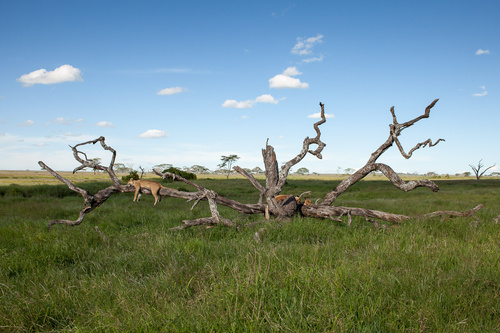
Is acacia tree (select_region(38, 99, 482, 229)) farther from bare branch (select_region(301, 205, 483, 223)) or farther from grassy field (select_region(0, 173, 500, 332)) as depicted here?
grassy field (select_region(0, 173, 500, 332))

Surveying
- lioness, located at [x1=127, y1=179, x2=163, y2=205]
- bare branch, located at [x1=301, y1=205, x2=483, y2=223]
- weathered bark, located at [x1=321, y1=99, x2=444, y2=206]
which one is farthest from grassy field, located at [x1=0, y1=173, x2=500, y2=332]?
weathered bark, located at [x1=321, y1=99, x2=444, y2=206]

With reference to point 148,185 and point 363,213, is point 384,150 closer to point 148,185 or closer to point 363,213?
point 363,213

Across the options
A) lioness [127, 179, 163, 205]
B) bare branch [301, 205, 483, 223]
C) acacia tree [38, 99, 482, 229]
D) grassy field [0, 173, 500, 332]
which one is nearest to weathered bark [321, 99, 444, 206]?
acacia tree [38, 99, 482, 229]

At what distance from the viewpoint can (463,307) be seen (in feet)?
9.87

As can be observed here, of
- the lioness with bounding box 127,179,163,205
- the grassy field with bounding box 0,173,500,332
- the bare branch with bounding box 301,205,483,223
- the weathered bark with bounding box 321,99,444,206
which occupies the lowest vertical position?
the grassy field with bounding box 0,173,500,332

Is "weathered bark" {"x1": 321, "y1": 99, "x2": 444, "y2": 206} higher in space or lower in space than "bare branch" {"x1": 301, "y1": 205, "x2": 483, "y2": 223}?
higher

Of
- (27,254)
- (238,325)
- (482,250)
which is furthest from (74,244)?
(482,250)

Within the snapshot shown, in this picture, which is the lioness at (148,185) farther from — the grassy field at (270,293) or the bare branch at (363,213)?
the bare branch at (363,213)

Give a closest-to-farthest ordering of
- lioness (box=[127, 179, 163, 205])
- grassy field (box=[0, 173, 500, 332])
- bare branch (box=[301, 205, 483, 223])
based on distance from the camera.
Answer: grassy field (box=[0, 173, 500, 332]) < bare branch (box=[301, 205, 483, 223]) < lioness (box=[127, 179, 163, 205])

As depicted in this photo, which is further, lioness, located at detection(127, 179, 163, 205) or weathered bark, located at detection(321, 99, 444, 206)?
weathered bark, located at detection(321, 99, 444, 206)

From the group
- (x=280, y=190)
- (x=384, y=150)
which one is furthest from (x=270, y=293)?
(x=384, y=150)

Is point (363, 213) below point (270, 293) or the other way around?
the other way around

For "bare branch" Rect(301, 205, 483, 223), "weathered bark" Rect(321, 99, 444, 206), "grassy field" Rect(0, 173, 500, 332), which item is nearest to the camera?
"grassy field" Rect(0, 173, 500, 332)

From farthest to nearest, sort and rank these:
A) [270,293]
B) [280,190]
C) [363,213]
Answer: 1. [280,190]
2. [363,213]
3. [270,293]
